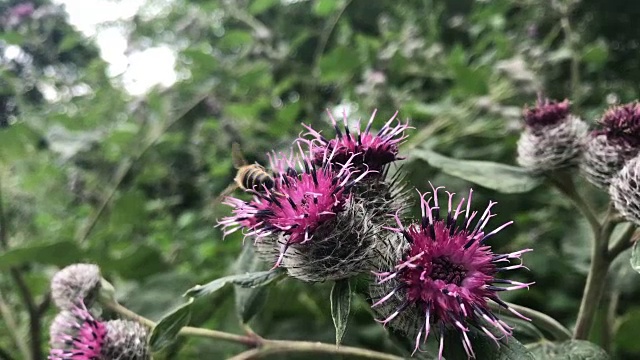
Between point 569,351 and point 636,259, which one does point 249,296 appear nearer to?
point 569,351

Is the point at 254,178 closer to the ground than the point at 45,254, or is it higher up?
higher up

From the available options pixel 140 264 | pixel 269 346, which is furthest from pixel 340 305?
pixel 140 264

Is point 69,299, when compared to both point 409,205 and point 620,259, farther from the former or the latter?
point 620,259

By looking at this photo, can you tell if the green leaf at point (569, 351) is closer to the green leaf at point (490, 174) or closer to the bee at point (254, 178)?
the green leaf at point (490, 174)

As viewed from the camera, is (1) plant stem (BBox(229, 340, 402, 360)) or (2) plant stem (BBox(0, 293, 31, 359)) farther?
(2) plant stem (BBox(0, 293, 31, 359))

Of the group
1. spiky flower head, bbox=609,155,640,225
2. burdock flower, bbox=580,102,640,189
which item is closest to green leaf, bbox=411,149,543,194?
burdock flower, bbox=580,102,640,189

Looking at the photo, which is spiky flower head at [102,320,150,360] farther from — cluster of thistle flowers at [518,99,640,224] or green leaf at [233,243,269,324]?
cluster of thistle flowers at [518,99,640,224]
